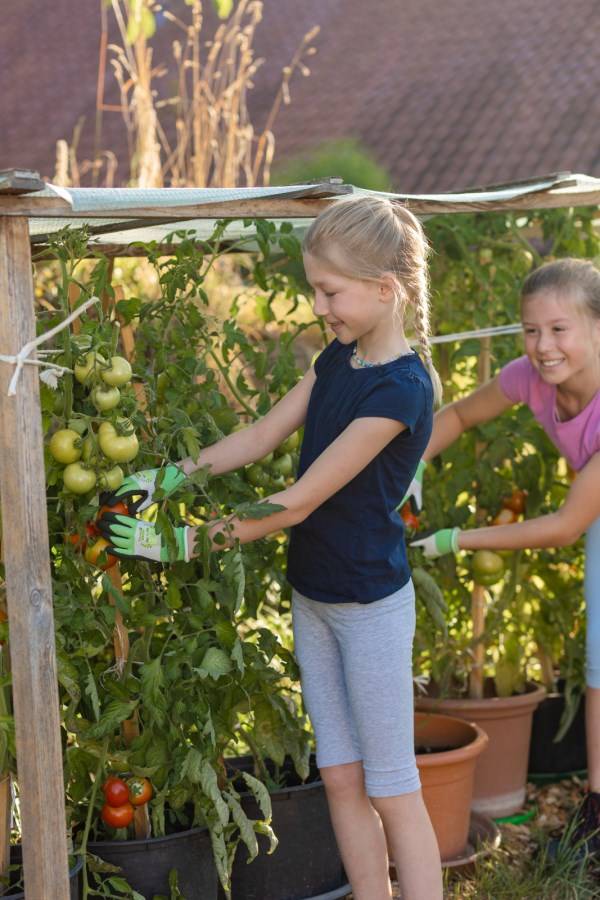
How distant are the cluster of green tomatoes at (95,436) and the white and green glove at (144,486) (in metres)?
0.04

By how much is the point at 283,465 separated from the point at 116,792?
0.65 metres

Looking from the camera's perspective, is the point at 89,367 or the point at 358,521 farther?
the point at 358,521

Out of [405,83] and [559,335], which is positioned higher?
[405,83]

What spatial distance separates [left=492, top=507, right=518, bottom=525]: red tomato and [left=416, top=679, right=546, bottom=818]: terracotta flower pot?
0.42 m

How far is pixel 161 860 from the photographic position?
2.13 meters

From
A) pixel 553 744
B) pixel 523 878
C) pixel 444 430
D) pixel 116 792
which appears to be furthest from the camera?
pixel 553 744

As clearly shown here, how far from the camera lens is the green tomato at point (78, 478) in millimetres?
1823

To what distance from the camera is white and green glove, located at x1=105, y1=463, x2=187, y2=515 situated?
74.5 inches

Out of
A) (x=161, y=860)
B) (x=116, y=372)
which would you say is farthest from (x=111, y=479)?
(x=161, y=860)

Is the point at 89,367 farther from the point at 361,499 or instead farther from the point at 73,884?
the point at 73,884

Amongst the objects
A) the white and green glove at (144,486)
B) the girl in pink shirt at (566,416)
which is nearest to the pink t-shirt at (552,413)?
the girl in pink shirt at (566,416)

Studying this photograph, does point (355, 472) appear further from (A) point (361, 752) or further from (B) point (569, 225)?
(B) point (569, 225)

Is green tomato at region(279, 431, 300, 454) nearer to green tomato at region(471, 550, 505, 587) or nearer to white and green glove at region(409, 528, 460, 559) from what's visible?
white and green glove at region(409, 528, 460, 559)

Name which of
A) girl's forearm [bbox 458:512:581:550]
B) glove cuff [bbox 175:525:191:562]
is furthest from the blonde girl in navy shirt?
girl's forearm [bbox 458:512:581:550]
